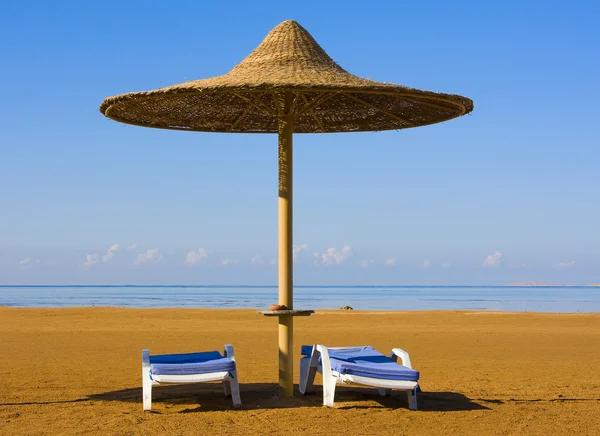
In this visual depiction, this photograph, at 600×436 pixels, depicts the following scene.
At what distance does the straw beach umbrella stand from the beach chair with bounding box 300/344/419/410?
0.93 feet

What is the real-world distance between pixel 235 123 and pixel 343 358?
320cm

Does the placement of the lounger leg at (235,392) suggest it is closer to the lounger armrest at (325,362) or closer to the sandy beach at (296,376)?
the sandy beach at (296,376)

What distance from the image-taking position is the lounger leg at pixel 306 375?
8.05m

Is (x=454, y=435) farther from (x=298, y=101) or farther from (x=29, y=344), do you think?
(x=29, y=344)

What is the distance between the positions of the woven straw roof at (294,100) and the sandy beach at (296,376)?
2846 millimetres

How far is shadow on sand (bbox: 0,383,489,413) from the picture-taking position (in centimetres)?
766

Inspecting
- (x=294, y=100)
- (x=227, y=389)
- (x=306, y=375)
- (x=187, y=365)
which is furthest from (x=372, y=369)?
(x=294, y=100)

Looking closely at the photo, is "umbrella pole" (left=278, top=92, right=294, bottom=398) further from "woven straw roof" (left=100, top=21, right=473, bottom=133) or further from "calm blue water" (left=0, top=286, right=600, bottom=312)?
"calm blue water" (left=0, top=286, right=600, bottom=312)

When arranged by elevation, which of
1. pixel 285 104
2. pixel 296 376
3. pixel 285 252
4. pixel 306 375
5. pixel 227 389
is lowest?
pixel 296 376

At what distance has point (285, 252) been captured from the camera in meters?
7.97

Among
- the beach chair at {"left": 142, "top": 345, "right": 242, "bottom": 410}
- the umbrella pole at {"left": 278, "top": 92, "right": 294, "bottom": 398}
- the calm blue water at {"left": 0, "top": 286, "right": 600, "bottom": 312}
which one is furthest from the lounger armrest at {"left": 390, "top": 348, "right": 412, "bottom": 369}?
the calm blue water at {"left": 0, "top": 286, "right": 600, "bottom": 312}

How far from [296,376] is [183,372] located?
338cm

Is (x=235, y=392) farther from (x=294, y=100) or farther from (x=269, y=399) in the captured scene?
(x=294, y=100)

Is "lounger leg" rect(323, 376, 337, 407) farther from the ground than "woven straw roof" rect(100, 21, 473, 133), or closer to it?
closer to it
